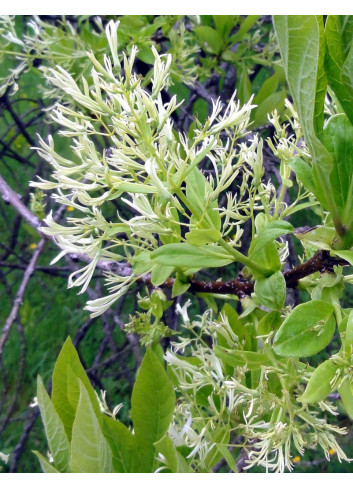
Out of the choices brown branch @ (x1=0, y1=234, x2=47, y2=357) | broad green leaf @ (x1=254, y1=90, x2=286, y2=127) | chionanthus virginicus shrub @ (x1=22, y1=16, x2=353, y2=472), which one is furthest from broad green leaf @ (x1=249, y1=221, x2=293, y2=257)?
broad green leaf @ (x1=254, y1=90, x2=286, y2=127)

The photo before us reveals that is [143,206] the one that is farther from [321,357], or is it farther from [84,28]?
[321,357]

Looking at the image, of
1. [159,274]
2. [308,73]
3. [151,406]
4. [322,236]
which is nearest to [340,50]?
[308,73]

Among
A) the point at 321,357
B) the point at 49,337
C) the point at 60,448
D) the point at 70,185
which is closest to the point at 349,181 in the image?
the point at 70,185

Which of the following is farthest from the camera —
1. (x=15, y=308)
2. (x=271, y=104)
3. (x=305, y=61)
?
(x=271, y=104)

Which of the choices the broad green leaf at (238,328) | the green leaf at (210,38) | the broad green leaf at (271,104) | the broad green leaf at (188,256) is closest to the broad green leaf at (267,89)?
the broad green leaf at (271,104)

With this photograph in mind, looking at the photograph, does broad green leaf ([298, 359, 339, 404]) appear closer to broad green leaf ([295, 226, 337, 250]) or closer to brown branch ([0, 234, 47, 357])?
broad green leaf ([295, 226, 337, 250])

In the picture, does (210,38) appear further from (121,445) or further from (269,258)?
(121,445)
